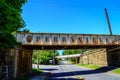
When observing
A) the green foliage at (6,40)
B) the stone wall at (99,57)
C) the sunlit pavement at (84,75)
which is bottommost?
the sunlit pavement at (84,75)

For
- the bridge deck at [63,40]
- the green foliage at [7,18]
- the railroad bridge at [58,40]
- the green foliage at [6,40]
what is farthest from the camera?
the bridge deck at [63,40]

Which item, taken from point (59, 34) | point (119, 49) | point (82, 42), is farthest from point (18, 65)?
point (119, 49)

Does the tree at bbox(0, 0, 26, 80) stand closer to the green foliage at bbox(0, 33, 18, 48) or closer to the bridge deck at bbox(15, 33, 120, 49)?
the green foliage at bbox(0, 33, 18, 48)

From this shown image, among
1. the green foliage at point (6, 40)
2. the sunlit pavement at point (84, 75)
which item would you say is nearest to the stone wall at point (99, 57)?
the sunlit pavement at point (84, 75)

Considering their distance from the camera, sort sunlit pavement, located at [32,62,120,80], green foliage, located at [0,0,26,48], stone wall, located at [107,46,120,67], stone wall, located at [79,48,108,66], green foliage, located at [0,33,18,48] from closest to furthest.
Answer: green foliage, located at [0,0,26,48], green foliage, located at [0,33,18,48], sunlit pavement, located at [32,62,120,80], stone wall, located at [107,46,120,67], stone wall, located at [79,48,108,66]

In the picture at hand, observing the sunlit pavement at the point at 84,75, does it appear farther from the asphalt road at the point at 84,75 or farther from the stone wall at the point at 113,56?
the stone wall at the point at 113,56

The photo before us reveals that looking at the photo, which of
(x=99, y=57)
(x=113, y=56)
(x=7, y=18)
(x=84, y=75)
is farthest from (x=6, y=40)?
(x=99, y=57)

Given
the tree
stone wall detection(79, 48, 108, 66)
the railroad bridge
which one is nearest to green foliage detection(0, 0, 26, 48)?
the tree

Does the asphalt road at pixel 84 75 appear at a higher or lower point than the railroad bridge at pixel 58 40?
lower

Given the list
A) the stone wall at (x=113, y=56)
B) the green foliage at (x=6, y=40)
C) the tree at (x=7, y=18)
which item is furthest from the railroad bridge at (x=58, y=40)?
the tree at (x=7, y=18)

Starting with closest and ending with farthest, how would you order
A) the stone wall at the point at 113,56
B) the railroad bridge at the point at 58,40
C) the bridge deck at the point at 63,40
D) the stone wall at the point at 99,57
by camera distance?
the railroad bridge at the point at 58,40 → the bridge deck at the point at 63,40 → the stone wall at the point at 113,56 → the stone wall at the point at 99,57

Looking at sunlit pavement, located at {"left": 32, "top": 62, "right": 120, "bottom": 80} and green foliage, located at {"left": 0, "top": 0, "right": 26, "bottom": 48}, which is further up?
green foliage, located at {"left": 0, "top": 0, "right": 26, "bottom": 48}

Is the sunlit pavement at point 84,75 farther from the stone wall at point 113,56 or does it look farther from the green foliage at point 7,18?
the green foliage at point 7,18

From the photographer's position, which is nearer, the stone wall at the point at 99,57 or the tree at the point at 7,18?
the tree at the point at 7,18
